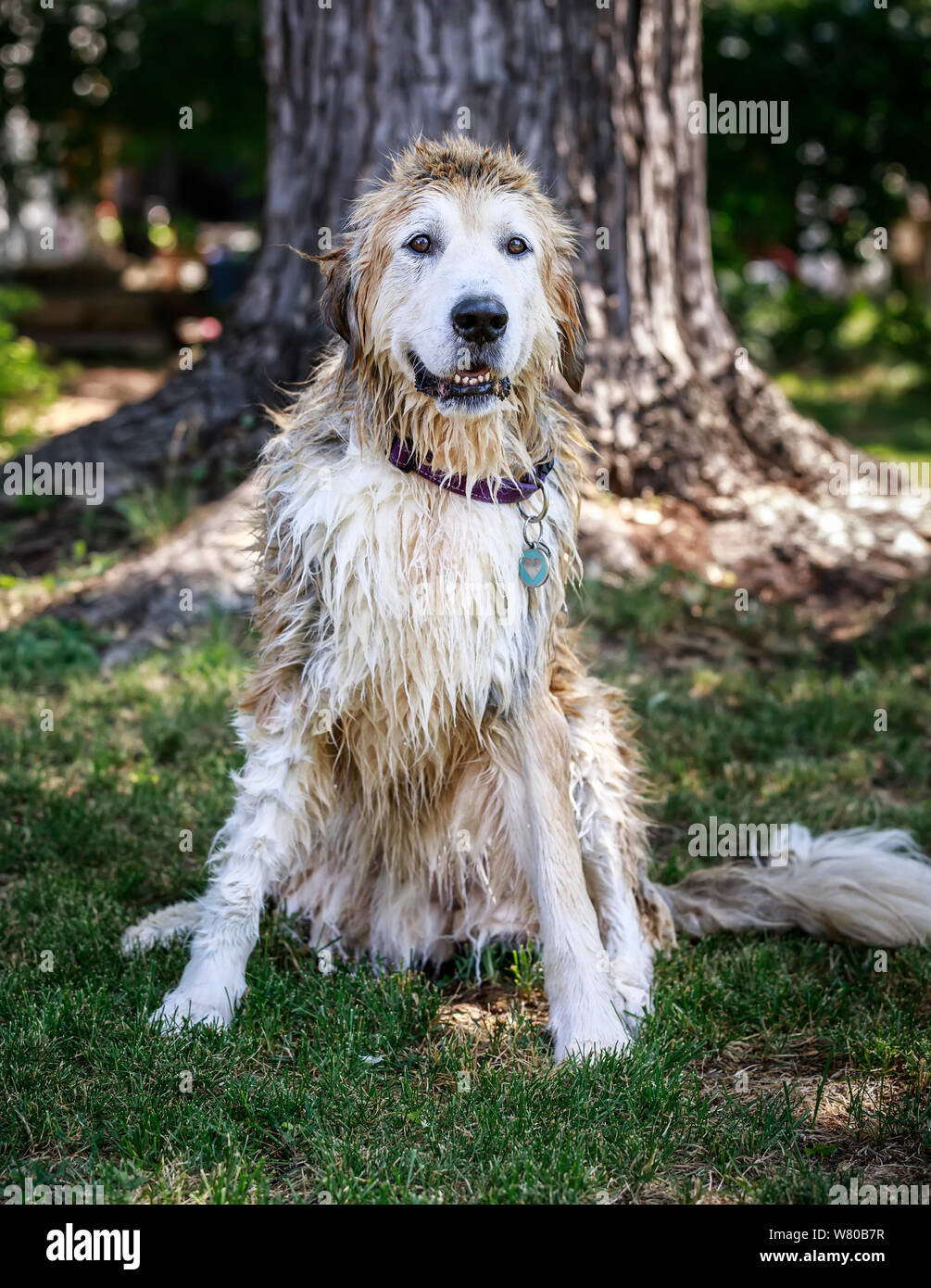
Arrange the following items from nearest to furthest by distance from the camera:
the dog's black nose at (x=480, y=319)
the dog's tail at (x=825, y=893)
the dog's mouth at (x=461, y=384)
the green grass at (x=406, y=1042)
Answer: the green grass at (x=406, y=1042) → the dog's black nose at (x=480, y=319) → the dog's mouth at (x=461, y=384) → the dog's tail at (x=825, y=893)

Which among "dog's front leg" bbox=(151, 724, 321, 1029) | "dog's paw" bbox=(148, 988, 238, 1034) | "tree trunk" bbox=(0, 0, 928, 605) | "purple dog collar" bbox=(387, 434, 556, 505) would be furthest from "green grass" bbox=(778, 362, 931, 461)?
"dog's paw" bbox=(148, 988, 238, 1034)

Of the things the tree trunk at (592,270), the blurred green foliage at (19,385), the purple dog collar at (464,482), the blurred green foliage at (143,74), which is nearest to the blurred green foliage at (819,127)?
the blurred green foliage at (143,74)

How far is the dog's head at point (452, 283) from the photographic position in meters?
3.10

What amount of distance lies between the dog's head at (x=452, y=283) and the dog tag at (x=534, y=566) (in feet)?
1.22

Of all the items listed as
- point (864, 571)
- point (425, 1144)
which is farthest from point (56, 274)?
point (425, 1144)

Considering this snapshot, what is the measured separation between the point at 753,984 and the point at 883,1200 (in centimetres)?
90

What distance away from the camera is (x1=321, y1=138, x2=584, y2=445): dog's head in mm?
3096

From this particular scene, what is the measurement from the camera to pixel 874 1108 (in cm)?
308

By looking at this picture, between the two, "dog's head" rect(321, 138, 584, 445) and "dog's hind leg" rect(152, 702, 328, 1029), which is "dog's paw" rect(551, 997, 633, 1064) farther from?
"dog's head" rect(321, 138, 584, 445)

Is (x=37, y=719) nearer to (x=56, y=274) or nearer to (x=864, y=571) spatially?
(x=864, y=571)

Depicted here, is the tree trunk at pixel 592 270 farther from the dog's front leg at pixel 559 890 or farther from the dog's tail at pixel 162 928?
the dog's tail at pixel 162 928

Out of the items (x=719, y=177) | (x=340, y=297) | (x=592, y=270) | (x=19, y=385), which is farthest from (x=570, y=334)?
(x=719, y=177)

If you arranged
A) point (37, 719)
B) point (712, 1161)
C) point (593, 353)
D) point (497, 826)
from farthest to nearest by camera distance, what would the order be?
point (593, 353) < point (37, 719) < point (497, 826) < point (712, 1161)
